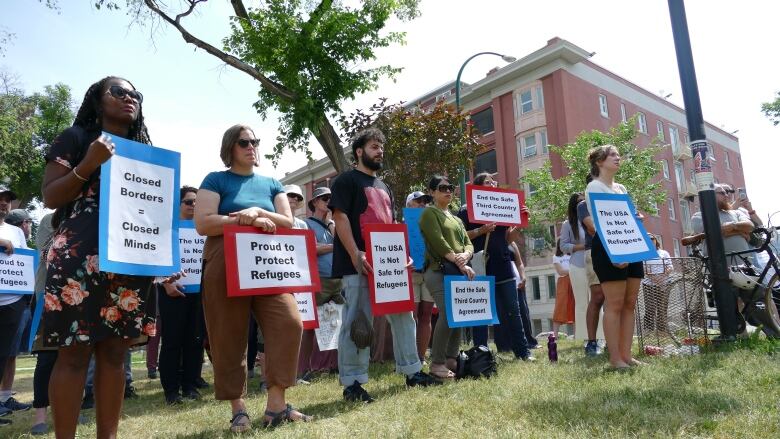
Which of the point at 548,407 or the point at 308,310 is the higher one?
the point at 308,310

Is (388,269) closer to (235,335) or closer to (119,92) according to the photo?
(235,335)

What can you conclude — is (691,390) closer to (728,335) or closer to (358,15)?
(728,335)

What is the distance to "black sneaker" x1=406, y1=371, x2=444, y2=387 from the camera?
4.75 meters

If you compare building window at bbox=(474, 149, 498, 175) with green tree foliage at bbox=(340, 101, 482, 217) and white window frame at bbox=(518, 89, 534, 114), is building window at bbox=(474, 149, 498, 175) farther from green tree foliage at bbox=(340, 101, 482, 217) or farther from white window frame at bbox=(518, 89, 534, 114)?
green tree foliage at bbox=(340, 101, 482, 217)

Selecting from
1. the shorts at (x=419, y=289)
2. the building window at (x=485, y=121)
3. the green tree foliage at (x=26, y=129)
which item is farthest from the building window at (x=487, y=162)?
the shorts at (x=419, y=289)

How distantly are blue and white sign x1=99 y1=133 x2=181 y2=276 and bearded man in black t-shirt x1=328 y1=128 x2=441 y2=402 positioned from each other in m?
1.56

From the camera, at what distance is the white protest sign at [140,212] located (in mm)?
2982

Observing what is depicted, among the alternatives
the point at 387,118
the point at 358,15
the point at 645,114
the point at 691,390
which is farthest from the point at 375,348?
the point at 645,114

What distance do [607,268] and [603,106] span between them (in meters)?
37.0

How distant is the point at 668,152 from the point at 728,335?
42274 mm

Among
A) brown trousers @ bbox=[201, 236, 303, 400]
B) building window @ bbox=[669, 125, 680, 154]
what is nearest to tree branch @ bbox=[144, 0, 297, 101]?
brown trousers @ bbox=[201, 236, 303, 400]

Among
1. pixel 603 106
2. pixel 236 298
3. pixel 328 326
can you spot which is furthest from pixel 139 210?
pixel 603 106

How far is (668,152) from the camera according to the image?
43.7m

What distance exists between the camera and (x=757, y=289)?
244 inches
